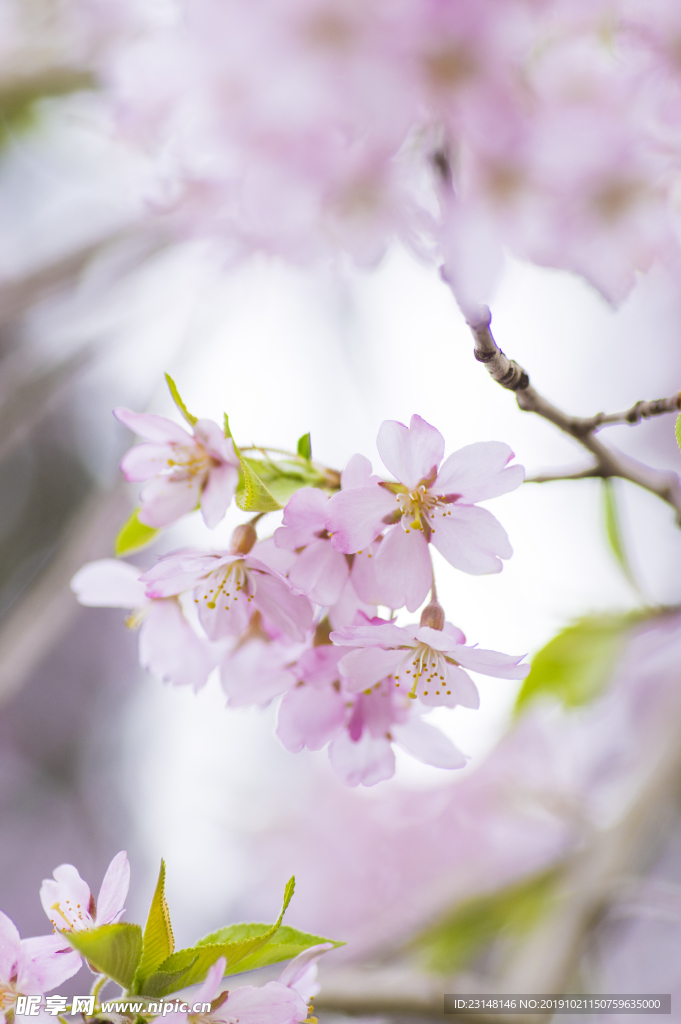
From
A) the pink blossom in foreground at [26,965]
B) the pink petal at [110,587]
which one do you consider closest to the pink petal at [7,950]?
the pink blossom in foreground at [26,965]

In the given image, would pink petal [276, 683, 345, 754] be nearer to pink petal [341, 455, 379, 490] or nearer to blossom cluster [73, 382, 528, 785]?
blossom cluster [73, 382, 528, 785]

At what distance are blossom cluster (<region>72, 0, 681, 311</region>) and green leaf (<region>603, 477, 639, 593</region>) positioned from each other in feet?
0.81

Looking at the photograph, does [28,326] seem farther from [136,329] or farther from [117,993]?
[117,993]

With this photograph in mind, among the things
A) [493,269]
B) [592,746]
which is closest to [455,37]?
[493,269]

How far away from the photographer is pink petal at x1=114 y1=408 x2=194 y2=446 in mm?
549

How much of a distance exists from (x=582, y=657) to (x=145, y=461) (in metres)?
0.72

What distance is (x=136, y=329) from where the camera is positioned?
1.50 metres

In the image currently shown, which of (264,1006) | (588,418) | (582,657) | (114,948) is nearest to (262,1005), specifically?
(264,1006)

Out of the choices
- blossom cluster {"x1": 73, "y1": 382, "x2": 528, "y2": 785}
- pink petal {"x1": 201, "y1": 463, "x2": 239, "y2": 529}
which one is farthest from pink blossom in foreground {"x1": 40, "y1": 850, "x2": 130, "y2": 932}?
pink petal {"x1": 201, "y1": 463, "x2": 239, "y2": 529}

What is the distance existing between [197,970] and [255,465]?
1.13 feet

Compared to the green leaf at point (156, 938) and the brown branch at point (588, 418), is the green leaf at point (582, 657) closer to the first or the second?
the brown branch at point (588, 418)

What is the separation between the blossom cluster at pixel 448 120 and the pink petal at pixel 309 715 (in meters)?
0.44

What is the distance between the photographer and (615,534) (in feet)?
3.02

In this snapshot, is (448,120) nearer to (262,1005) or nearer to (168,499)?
(168,499)
